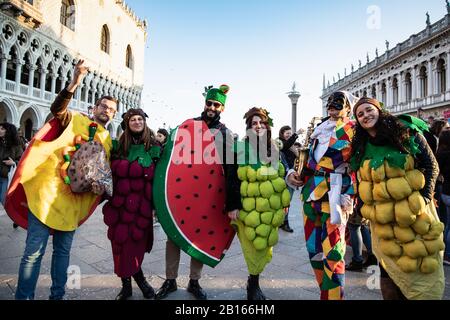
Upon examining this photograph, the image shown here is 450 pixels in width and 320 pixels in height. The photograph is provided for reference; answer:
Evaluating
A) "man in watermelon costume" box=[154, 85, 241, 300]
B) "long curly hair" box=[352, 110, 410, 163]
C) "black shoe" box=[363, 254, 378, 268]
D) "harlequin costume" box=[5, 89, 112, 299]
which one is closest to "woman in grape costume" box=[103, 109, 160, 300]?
"man in watermelon costume" box=[154, 85, 241, 300]

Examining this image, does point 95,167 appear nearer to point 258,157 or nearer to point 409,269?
point 258,157

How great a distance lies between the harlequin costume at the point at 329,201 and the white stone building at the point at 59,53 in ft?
67.8

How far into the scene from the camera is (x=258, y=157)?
8.06 ft

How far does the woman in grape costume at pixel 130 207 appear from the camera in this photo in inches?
96.7

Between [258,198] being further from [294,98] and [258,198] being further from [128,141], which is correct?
[294,98]

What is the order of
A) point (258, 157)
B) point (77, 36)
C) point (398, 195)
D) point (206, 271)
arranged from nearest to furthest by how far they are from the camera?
point (398, 195)
point (258, 157)
point (206, 271)
point (77, 36)

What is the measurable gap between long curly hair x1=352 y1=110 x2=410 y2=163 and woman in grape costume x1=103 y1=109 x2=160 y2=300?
168cm

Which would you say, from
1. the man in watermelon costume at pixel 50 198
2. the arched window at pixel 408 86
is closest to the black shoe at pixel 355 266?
the man in watermelon costume at pixel 50 198

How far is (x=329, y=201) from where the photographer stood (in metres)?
2.10

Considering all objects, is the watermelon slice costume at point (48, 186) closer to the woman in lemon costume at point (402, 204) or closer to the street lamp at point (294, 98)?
the woman in lemon costume at point (402, 204)

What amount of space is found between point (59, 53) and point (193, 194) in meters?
24.1

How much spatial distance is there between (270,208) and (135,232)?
1.16 meters
